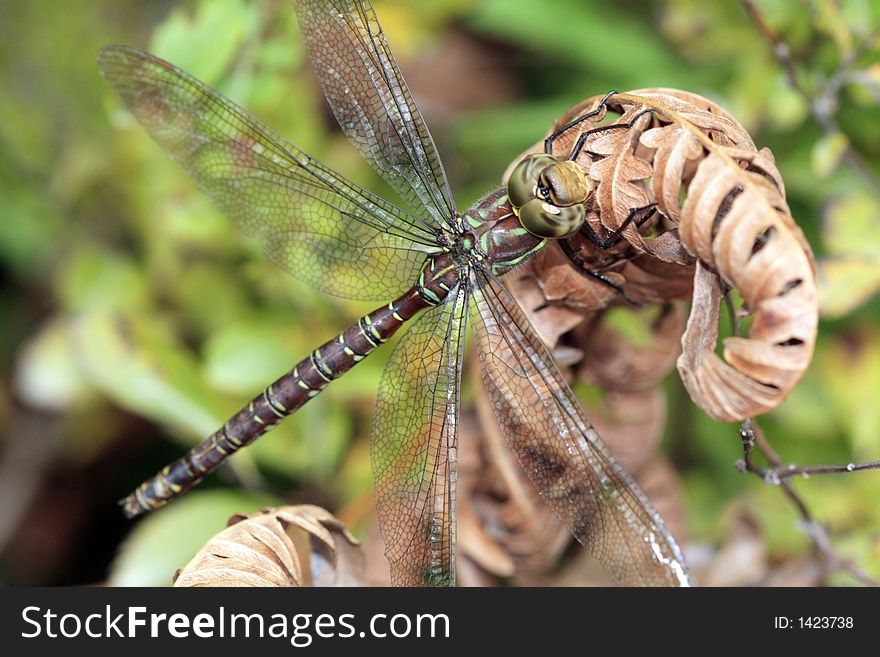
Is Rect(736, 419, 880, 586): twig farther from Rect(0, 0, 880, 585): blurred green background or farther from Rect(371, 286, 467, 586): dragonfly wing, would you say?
Rect(371, 286, 467, 586): dragonfly wing

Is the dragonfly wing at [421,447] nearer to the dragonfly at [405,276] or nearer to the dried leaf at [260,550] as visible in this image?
the dragonfly at [405,276]

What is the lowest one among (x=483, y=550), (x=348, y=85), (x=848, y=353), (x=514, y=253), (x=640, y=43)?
(x=483, y=550)

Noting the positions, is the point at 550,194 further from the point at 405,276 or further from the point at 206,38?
the point at 206,38

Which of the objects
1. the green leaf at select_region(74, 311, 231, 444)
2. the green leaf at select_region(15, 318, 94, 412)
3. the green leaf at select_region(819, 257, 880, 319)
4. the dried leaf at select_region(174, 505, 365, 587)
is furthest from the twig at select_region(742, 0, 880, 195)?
the green leaf at select_region(15, 318, 94, 412)

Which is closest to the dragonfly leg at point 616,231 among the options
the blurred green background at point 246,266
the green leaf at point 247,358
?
the blurred green background at point 246,266
